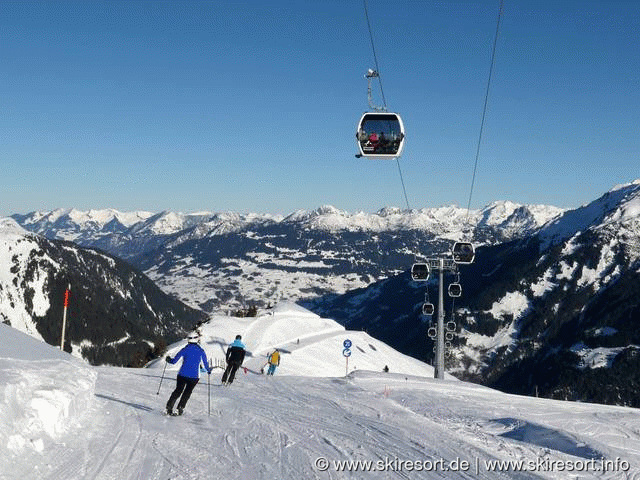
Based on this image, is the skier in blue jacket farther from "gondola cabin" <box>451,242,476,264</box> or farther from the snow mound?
"gondola cabin" <box>451,242,476,264</box>

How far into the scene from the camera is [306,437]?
43.2ft

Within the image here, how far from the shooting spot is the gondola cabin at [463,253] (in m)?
43.4

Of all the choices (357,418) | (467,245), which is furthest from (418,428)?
(467,245)

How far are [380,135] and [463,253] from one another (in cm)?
2458

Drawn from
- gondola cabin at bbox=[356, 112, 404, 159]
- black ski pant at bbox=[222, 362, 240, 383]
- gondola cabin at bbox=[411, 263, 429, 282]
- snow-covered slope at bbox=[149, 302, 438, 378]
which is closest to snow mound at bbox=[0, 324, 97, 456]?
black ski pant at bbox=[222, 362, 240, 383]

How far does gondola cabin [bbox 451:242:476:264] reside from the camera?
43.4 m

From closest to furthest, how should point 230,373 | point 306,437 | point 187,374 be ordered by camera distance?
point 306,437 → point 187,374 → point 230,373

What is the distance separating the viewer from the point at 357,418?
15.9m

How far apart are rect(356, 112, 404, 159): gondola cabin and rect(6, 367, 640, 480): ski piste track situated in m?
8.59

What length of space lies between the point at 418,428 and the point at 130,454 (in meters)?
6.98

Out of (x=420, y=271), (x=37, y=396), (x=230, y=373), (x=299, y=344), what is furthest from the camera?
(x=299, y=344)

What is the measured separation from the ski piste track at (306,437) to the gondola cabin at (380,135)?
8591 millimetres

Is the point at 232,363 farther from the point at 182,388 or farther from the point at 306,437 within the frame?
the point at 306,437

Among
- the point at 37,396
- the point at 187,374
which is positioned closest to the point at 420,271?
the point at 187,374
